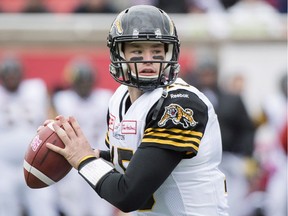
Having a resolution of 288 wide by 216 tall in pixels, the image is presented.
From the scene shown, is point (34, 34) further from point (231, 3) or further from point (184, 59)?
point (231, 3)

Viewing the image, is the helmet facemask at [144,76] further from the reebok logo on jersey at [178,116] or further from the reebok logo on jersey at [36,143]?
the reebok logo on jersey at [36,143]

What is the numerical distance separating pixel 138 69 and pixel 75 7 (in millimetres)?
7693

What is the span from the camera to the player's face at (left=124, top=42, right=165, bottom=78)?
14.6 feet

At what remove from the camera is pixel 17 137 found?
9156 millimetres

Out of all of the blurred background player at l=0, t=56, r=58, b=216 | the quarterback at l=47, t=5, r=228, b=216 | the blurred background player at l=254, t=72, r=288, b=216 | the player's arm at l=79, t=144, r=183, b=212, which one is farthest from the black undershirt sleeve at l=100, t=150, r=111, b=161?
the blurred background player at l=0, t=56, r=58, b=216

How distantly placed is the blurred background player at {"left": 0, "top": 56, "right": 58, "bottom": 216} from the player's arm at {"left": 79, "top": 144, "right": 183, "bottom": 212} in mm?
4847

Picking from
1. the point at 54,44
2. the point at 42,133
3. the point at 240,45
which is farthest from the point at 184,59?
the point at 42,133

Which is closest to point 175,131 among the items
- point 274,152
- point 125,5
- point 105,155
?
point 105,155

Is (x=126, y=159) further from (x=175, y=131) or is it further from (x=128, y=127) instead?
(x=175, y=131)

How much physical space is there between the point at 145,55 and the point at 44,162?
685mm

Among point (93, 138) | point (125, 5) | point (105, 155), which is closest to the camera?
point (105, 155)

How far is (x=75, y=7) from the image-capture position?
39.5 feet

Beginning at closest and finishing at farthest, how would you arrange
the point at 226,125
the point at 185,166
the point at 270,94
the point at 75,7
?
the point at 185,166 → the point at 226,125 → the point at 270,94 → the point at 75,7

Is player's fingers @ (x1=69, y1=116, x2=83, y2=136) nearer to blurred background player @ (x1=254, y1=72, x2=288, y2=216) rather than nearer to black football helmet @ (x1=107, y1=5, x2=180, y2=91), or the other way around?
black football helmet @ (x1=107, y1=5, x2=180, y2=91)
